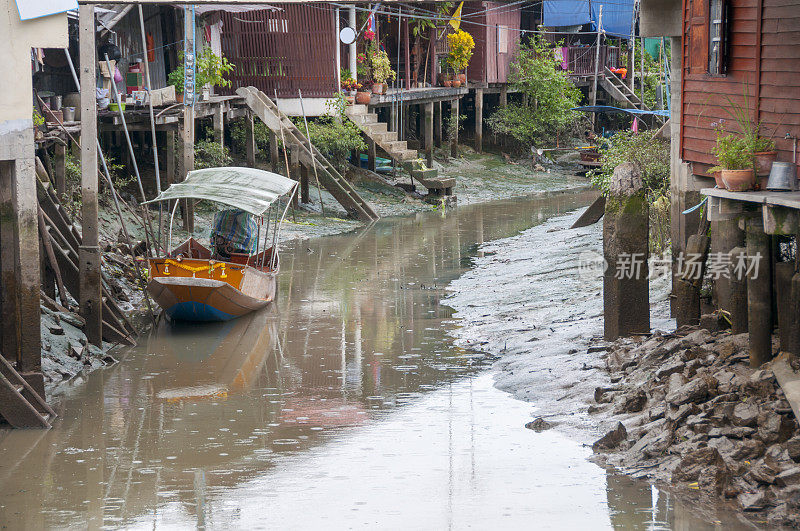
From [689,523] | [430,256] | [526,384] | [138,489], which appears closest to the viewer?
[689,523]

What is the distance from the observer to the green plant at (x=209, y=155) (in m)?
23.1

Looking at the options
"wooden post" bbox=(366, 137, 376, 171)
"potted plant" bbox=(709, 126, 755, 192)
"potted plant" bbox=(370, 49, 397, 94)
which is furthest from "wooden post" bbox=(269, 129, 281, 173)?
"potted plant" bbox=(709, 126, 755, 192)

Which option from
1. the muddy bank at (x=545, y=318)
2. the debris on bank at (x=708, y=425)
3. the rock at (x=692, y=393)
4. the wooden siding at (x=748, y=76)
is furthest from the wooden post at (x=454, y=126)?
the rock at (x=692, y=393)

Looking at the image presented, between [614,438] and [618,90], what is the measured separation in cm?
3191

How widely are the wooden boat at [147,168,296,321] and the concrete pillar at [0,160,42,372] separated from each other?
4116 millimetres

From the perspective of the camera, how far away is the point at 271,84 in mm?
26953

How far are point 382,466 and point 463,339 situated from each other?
508 cm

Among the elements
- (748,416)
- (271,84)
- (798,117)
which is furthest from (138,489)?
(271,84)

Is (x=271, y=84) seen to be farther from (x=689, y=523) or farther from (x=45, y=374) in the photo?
(x=689, y=523)

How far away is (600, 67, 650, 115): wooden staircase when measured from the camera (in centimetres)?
3850

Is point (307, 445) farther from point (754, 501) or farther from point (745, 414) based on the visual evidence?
point (754, 501)

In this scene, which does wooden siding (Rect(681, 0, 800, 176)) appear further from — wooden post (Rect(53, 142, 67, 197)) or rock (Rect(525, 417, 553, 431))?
wooden post (Rect(53, 142, 67, 197))

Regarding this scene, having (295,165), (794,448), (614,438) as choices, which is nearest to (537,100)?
(295,165)

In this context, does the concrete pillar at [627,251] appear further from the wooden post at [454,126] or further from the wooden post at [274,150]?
the wooden post at [454,126]
